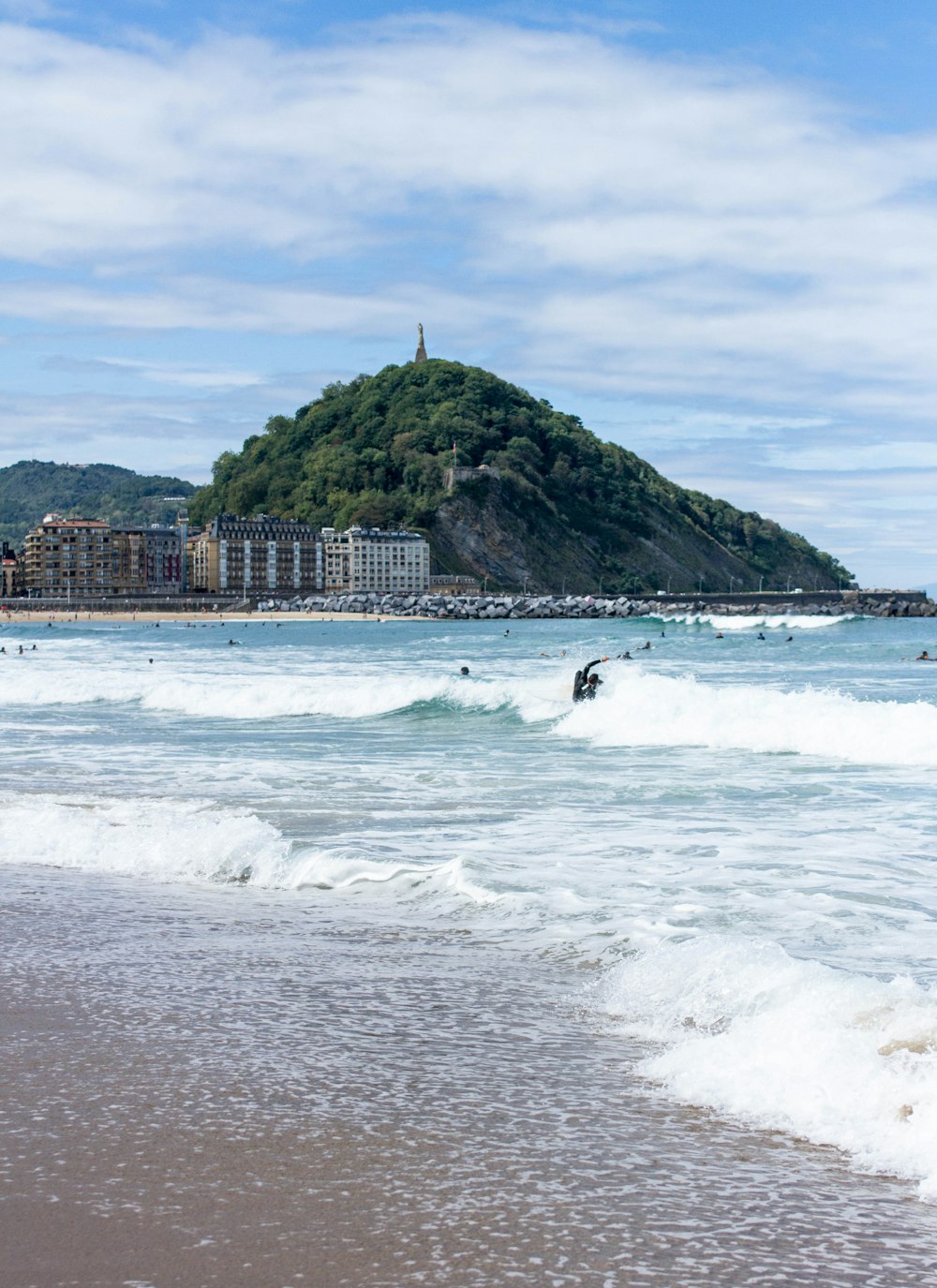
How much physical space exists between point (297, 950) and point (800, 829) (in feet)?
18.3

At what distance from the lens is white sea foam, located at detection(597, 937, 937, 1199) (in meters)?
4.38

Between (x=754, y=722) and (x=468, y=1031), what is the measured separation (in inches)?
566

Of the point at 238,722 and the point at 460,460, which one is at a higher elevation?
the point at 460,460

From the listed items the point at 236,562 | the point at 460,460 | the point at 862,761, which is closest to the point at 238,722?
the point at 862,761

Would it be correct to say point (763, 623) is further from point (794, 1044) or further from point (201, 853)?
point (794, 1044)

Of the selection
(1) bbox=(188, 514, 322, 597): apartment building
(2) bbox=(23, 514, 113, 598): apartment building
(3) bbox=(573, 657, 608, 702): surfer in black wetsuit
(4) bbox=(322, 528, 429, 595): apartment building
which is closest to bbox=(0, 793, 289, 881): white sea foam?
(3) bbox=(573, 657, 608, 702): surfer in black wetsuit

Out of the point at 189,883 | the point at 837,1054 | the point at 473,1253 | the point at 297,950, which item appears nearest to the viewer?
the point at 473,1253

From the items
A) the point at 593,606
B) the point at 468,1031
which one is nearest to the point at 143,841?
the point at 468,1031

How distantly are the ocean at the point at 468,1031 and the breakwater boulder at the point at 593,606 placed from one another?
125m

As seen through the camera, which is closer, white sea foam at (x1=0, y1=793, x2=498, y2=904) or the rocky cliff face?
white sea foam at (x1=0, y1=793, x2=498, y2=904)

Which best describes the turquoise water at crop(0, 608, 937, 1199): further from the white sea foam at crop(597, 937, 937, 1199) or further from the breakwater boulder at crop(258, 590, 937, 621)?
the breakwater boulder at crop(258, 590, 937, 621)

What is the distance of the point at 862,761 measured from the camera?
16.7 metres

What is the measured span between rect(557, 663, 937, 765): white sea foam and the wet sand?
11.9 metres

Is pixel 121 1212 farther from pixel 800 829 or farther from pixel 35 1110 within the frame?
pixel 800 829
